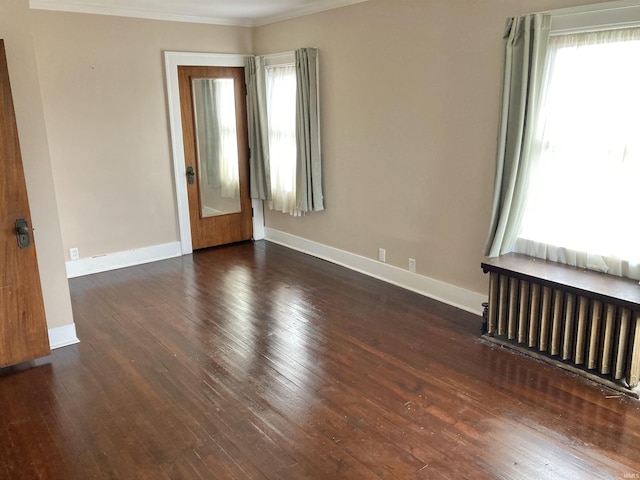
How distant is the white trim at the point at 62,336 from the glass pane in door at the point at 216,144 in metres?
2.46

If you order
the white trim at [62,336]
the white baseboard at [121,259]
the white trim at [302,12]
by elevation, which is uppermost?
the white trim at [302,12]

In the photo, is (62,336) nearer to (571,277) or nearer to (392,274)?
(392,274)

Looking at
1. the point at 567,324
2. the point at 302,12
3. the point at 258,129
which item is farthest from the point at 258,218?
the point at 567,324

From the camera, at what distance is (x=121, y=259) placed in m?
5.30

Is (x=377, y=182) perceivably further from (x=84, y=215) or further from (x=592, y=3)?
(x=84, y=215)

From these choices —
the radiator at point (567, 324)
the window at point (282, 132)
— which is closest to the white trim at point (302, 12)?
the window at point (282, 132)

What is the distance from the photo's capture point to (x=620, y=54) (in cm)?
291

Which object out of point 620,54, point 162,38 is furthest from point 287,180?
point 620,54

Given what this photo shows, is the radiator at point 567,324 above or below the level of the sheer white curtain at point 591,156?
below

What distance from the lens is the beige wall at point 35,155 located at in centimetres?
311

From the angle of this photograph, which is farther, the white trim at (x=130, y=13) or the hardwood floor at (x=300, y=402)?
the white trim at (x=130, y=13)

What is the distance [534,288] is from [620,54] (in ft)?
4.83

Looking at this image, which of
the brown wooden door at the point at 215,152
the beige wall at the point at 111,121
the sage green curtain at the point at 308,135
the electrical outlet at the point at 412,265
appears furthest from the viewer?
the brown wooden door at the point at 215,152

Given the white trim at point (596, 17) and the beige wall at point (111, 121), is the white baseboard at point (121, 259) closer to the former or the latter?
the beige wall at point (111, 121)
